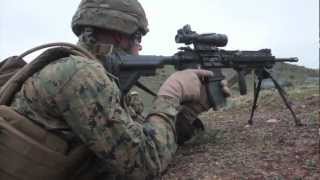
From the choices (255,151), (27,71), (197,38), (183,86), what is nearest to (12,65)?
(27,71)

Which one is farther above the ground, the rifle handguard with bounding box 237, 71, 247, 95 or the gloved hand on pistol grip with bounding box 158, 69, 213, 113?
the gloved hand on pistol grip with bounding box 158, 69, 213, 113

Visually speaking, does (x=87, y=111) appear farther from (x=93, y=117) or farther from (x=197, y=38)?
(x=197, y=38)

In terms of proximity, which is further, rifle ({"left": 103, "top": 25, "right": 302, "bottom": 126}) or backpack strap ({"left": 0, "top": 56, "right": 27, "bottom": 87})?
rifle ({"left": 103, "top": 25, "right": 302, "bottom": 126})

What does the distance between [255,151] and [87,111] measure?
113 inches

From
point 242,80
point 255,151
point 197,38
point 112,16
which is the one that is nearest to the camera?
point 112,16

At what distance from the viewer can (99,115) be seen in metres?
3.17

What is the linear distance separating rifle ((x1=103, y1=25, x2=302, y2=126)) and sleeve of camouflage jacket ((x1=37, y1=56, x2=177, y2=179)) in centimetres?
57

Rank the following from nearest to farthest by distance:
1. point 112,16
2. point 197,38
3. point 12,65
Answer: point 12,65 → point 112,16 → point 197,38

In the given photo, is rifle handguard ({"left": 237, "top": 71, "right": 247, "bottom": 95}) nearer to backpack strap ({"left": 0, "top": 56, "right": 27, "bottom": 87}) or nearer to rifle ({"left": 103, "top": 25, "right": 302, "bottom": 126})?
rifle ({"left": 103, "top": 25, "right": 302, "bottom": 126})

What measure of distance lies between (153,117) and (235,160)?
2041mm

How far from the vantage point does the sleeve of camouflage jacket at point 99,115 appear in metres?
3.13

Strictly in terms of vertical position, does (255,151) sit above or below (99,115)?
below

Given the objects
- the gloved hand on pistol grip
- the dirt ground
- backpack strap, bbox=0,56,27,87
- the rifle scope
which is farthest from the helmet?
the dirt ground

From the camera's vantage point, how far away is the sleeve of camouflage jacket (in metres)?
3.13
